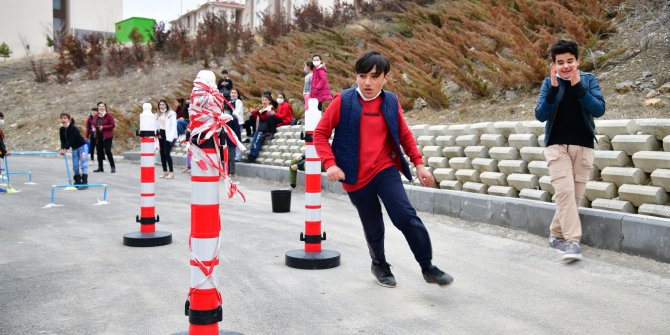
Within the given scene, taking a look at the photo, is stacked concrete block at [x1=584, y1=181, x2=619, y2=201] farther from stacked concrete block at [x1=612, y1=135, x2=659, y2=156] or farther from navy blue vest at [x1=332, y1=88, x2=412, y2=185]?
navy blue vest at [x1=332, y1=88, x2=412, y2=185]

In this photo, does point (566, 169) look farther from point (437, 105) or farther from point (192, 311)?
point (437, 105)

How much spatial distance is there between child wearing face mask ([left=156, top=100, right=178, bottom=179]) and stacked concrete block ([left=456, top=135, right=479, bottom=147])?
8.29m

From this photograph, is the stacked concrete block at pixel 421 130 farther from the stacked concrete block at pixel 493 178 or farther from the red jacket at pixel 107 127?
the red jacket at pixel 107 127

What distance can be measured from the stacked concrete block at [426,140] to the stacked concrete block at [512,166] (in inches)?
76.3

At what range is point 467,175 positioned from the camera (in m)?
9.59

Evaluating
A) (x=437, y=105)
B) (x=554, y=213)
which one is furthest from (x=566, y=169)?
(x=437, y=105)

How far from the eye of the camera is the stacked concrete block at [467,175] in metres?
9.49

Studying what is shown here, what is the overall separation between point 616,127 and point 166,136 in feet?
37.6

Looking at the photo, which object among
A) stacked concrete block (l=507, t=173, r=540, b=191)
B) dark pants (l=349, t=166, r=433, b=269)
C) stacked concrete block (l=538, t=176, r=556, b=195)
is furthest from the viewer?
stacked concrete block (l=507, t=173, r=540, b=191)

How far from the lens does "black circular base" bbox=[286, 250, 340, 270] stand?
19.9 ft

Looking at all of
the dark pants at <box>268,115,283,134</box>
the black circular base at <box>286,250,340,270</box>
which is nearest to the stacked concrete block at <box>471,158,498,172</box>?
the black circular base at <box>286,250,340,270</box>

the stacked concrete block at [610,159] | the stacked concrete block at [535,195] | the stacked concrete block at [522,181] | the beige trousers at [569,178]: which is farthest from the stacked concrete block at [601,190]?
the stacked concrete block at [522,181]

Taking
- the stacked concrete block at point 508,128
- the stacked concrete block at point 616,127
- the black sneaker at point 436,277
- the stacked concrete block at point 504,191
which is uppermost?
the stacked concrete block at point 616,127

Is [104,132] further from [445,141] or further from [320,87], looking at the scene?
[445,141]
